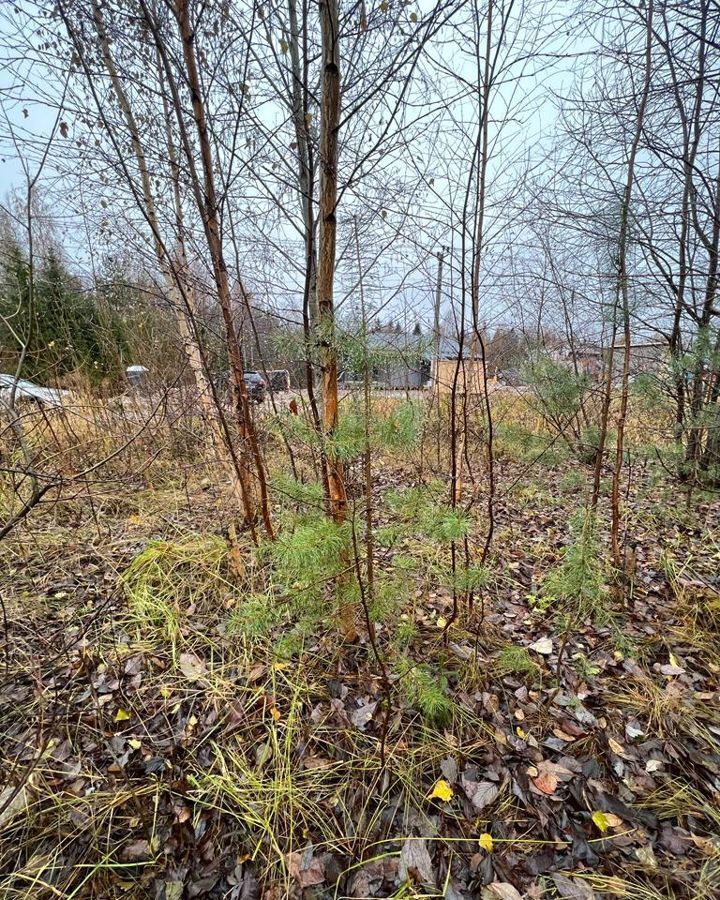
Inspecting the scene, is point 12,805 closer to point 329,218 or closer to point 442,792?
point 442,792

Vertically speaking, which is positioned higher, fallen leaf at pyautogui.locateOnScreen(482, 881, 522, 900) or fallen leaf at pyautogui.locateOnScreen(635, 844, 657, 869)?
fallen leaf at pyautogui.locateOnScreen(635, 844, 657, 869)

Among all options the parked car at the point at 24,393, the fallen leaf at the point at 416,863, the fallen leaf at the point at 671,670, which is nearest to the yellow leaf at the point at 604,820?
the fallen leaf at the point at 416,863

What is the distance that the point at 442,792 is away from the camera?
1.34 meters

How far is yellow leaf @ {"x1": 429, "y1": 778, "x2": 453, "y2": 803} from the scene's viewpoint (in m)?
1.33

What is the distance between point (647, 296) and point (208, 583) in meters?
3.68

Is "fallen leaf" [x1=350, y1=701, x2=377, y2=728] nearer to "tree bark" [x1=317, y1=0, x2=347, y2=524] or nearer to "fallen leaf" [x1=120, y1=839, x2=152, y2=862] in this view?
"fallen leaf" [x1=120, y1=839, x2=152, y2=862]

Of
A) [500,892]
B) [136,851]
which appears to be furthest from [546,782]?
[136,851]

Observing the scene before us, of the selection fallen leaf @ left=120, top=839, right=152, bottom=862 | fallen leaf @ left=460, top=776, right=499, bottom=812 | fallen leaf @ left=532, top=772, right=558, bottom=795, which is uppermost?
fallen leaf @ left=532, top=772, right=558, bottom=795

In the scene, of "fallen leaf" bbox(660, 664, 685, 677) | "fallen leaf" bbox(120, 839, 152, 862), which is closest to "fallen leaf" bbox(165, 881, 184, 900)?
"fallen leaf" bbox(120, 839, 152, 862)

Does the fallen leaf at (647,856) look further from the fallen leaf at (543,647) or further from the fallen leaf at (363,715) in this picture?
the fallen leaf at (363,715)

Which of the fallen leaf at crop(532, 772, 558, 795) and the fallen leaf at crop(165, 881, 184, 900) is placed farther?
the fallen leaf at crop(532, 772, 558, 795)

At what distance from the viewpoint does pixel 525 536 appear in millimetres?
2953

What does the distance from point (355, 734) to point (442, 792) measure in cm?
38

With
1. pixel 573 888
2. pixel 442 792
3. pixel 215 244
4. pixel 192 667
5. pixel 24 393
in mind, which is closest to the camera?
pixel 573 888
